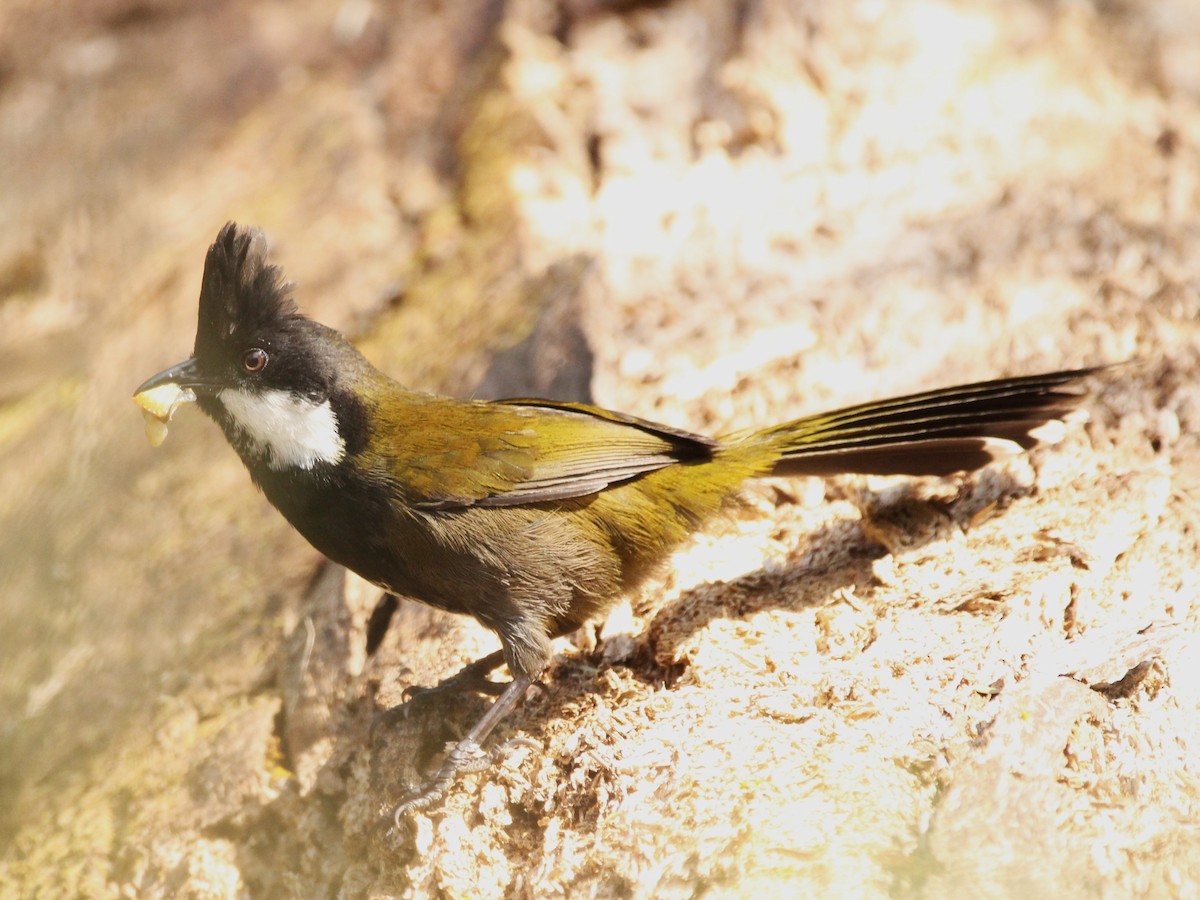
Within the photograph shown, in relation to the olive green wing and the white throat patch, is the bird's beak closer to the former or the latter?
the white throat patch

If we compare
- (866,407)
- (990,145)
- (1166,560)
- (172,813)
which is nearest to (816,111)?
(990,145)

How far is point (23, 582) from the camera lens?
5195 mm

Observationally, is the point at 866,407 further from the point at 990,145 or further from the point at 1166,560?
the point at 990,145

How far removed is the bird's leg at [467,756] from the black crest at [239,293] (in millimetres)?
1381

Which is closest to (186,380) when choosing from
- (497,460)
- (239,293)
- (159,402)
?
(159,402)

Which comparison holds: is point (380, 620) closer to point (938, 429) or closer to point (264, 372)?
point (264, 372)

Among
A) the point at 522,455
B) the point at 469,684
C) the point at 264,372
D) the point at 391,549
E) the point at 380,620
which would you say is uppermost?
the point at 264,372

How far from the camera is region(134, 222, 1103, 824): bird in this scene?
11.9 ft

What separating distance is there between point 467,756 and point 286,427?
3.89 ft

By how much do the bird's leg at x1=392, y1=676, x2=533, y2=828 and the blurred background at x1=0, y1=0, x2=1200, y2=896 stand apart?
0.41 feet

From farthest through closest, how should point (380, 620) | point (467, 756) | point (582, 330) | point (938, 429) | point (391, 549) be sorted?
point (582, 330) → point (380, 620) → point (938, 429) → point (391, 549) → point (467, 756)

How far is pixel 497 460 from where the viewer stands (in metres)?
3.77

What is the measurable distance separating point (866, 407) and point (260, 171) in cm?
426

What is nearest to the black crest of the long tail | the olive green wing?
the olive green wing
